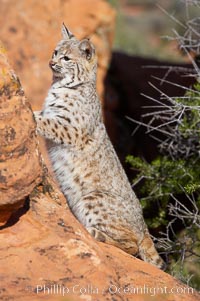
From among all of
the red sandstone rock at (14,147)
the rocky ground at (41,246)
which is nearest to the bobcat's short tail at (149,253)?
the rocky ground at (41,246)

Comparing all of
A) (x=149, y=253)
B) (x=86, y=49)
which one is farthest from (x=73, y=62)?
(x=149, y=253)

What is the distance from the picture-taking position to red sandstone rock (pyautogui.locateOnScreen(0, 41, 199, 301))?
5.11 m

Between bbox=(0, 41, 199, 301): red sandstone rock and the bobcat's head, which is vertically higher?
the bobcat's head

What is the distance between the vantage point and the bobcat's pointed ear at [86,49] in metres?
7.77

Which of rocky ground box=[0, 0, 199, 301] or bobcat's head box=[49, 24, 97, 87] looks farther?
bobcat's head box=[49, 24, 97, 87]

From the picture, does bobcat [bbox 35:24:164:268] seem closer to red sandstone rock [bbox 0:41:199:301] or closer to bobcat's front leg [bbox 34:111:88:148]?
bobcat's front leg [bbox 34:111:88:148]

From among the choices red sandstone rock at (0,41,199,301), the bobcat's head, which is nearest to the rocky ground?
red sandstone rock at (0,41,199,301)

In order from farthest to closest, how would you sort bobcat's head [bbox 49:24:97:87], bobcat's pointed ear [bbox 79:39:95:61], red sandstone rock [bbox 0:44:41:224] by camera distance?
bobcat's pointed ear [bbox 79:39:95:61]
bobcat's head [bbox 49:24:97:87]
red sandstone rock [bbox 0:44:41:224]

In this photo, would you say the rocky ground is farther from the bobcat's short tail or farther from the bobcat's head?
the bobcat's head

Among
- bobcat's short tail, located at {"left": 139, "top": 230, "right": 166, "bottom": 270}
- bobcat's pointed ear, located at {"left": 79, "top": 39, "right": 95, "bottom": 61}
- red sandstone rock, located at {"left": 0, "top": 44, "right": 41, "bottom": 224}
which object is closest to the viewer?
red sandstone rock, located at {"left": 0, "top": 44, "right": 41, "bottom": 224}

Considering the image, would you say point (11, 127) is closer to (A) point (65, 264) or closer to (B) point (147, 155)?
(A) point (65, 264)

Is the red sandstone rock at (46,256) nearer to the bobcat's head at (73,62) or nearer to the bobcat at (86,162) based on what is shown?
the bobcat at (86,162)

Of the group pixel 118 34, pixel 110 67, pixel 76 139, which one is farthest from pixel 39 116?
pixel 118 34

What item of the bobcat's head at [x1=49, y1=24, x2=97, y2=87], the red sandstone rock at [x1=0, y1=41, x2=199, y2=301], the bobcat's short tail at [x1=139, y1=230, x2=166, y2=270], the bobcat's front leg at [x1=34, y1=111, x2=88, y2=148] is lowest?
the bobcat's short tail at [x1=139, y1=230, x2=166, y2=270]
